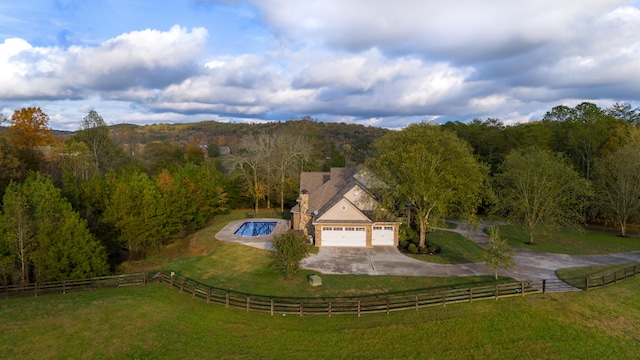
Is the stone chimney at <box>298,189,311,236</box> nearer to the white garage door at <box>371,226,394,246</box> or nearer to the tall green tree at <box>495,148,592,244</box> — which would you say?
the white garage door at <box>371,226,394,246</box>

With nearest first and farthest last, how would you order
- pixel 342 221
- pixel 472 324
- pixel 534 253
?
pixel 472 324 → pixel 534 253 → pixel 342 221

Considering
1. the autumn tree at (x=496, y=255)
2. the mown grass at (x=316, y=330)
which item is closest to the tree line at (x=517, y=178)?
the autumn tree at (x=496, y=255)

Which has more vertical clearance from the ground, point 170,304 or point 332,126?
point 332,126

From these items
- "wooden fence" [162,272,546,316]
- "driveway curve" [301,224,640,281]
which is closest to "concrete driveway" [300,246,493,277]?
"driveway curve" [301,224,640,281]

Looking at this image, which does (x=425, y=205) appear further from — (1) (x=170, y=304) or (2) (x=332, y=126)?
(2) (x=332, y=126)

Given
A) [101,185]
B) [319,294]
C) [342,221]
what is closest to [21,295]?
[101,185]

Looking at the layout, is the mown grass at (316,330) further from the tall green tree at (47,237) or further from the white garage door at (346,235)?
the white garage door at (346,235)
